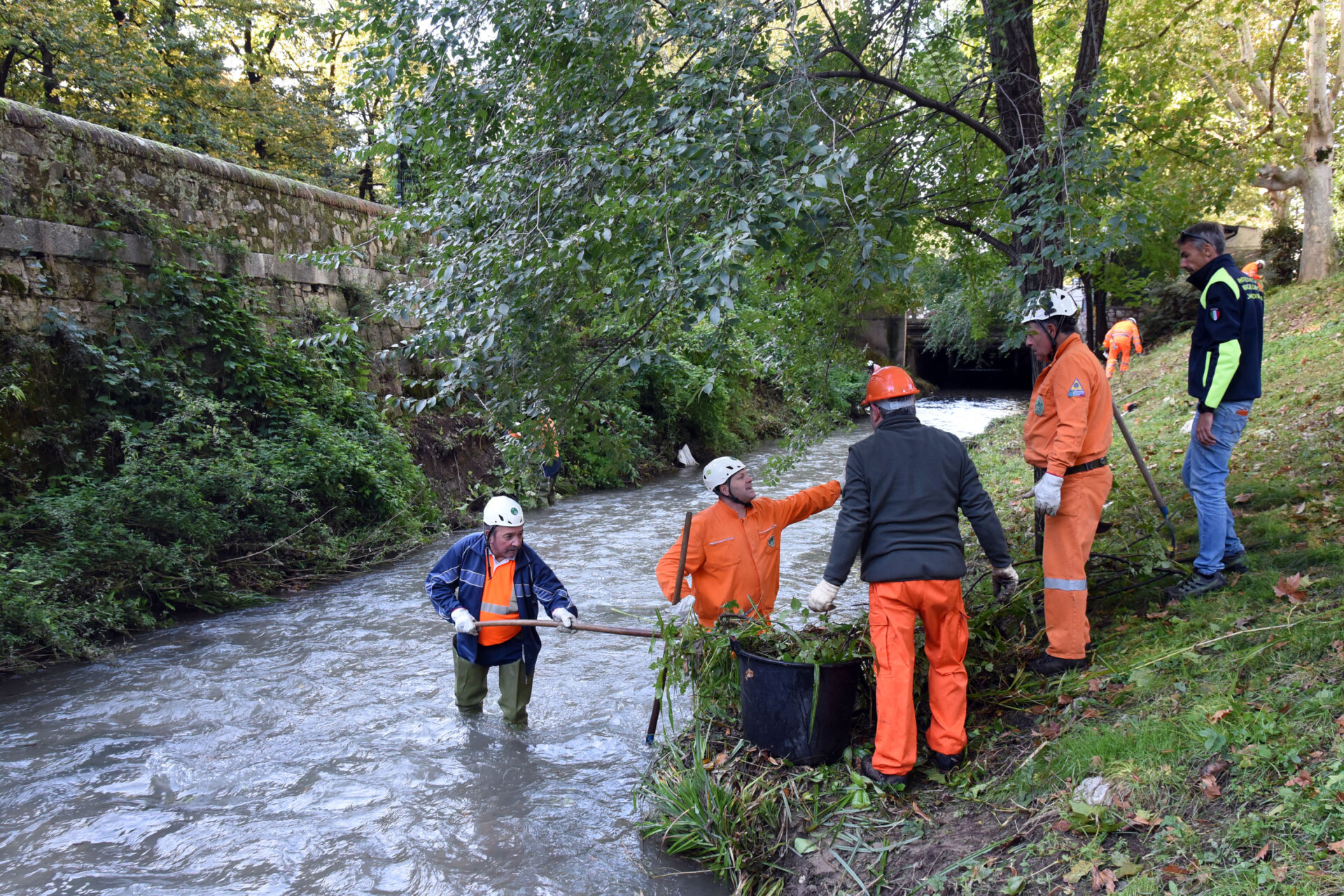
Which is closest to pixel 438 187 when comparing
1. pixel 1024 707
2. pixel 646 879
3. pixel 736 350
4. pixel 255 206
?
pixel 736 350

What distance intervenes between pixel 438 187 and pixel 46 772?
163 inches

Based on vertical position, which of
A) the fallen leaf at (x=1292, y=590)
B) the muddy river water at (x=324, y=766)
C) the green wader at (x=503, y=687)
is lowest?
the muddy river water at (x=324, y=766)

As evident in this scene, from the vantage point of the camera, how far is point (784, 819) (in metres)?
3.73

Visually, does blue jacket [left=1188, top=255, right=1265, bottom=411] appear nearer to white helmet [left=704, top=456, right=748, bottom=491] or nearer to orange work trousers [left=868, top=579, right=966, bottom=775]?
orange work trousers [left=868, top=579, right=966, bottom=775]

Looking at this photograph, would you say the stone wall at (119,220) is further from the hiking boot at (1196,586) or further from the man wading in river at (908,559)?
the hiking boot at (1196,586)

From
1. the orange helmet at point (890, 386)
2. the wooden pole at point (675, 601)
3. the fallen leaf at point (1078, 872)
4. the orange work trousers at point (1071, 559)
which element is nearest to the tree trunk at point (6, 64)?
the wooden pole at point (675, 601)

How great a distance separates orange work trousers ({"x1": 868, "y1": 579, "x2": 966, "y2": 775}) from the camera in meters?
3.67

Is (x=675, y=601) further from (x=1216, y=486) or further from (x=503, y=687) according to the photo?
(x=1216, y=486)

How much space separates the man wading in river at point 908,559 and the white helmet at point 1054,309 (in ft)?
3.32

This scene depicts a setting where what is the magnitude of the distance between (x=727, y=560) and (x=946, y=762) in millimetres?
1540

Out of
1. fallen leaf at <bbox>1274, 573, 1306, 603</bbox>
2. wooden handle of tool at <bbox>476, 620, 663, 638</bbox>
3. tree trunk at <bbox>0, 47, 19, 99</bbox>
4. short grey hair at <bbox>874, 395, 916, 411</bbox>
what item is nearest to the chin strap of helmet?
wooden handle of tool at <bbox>476, 620, 663, 638</bbox>

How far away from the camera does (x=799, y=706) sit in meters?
3.83

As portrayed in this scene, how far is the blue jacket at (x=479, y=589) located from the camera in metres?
5.20

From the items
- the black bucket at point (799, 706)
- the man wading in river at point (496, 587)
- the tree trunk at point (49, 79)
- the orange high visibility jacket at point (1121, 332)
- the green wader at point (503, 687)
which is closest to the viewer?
the black bucket at point (799, 706)
